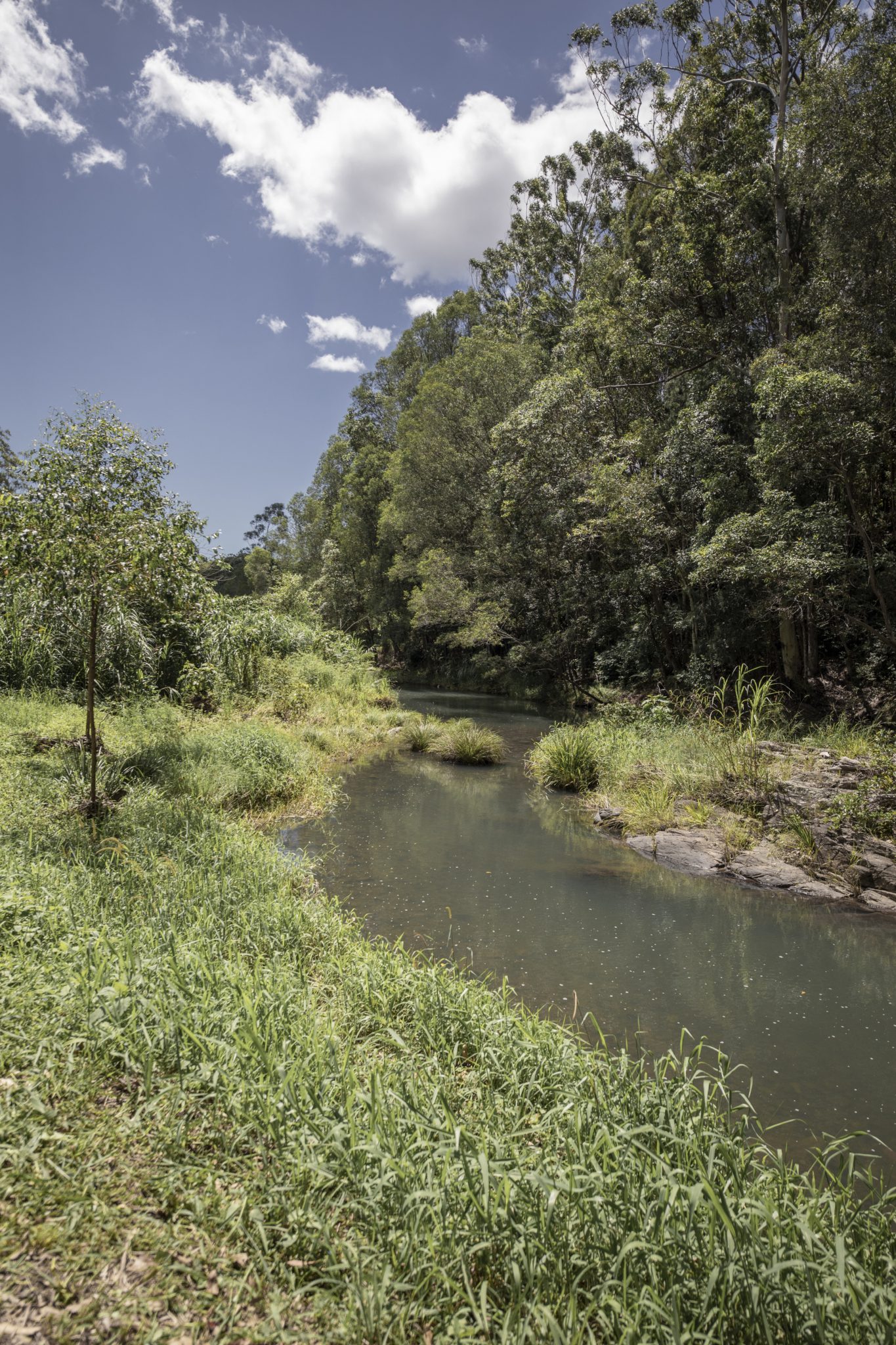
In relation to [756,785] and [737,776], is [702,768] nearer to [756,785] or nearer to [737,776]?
[737,776]

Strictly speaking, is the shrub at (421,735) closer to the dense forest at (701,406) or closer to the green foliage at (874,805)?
the dense forest at (701,406)

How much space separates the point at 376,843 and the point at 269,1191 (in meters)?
6.28

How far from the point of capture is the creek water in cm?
432

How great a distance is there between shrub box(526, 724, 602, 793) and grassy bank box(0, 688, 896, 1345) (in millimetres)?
7391

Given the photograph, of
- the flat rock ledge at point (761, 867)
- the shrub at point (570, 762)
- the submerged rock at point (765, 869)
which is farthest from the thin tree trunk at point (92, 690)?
the shrub at point (570, 762)

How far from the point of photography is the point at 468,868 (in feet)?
25.6

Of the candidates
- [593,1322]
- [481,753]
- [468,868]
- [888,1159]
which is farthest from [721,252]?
[593,1322]

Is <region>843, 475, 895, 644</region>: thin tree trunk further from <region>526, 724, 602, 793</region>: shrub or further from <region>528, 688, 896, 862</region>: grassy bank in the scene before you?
<region>526, 724, 602, 793</region>: shrub

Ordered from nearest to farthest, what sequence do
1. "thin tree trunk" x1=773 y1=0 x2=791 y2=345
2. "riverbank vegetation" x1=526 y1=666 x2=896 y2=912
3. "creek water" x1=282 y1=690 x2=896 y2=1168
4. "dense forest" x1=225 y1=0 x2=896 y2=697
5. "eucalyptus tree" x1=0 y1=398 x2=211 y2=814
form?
"creek water" x1=282 y1=690 x2=896 y2=1168 → "eucalyptus tree" x1=0 y1=398 x2=211 y2=814 → "riverbank vegetation" x1=526 y1=666 x2=896 y2=912 → "dense forest" x1=225 y1=0 x2=896 y2=697 → "thin tree trunk" x1=773 y1=0 x2=791 y2=345

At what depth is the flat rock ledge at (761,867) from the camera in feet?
23.0

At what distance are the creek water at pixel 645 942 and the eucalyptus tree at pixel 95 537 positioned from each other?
11.2 feet

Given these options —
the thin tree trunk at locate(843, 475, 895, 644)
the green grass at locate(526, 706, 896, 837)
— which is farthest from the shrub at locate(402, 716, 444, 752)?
the thin tree trunk at locate(843, 475, 895, 644)

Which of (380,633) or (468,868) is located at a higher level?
(380,633)

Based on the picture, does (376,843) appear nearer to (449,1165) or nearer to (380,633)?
(449,1165)
